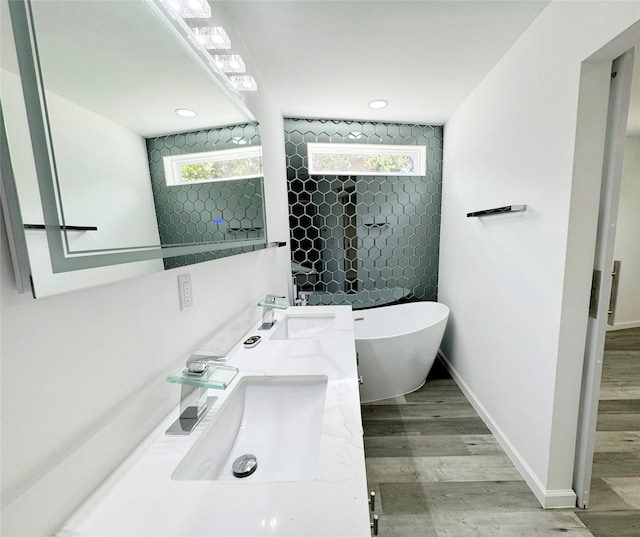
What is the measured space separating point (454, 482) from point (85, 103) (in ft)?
7.11

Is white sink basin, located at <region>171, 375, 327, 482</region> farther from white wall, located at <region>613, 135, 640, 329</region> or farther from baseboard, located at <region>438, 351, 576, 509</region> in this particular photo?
white wall, located at <region>613, 135, 640, 329</region>

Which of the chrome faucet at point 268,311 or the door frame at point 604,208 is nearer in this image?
the door frame at point 604,208

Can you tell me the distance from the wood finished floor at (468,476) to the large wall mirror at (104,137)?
159 cm

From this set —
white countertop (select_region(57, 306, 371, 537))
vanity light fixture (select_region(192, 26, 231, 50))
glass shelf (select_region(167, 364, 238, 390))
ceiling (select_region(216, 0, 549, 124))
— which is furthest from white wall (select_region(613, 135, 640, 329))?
glass shelf (select_region(167, 364, 238, 390))

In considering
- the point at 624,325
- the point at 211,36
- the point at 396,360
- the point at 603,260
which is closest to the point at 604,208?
the point at 603,260

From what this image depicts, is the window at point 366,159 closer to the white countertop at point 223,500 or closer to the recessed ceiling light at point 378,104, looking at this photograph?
the recessed ceiling light at point 378,104

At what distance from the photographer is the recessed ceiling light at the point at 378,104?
2.10m

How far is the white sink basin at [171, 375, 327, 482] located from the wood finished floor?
0.84 meters

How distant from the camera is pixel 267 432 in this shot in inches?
35.2

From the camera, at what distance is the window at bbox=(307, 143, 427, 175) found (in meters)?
2.56

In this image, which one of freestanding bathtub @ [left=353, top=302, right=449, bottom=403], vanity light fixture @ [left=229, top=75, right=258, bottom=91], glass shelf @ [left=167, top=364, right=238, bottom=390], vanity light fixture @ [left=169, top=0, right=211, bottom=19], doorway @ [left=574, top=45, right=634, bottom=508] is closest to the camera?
glass shelf @ [left=167, top=364, right=238, bottom=390]

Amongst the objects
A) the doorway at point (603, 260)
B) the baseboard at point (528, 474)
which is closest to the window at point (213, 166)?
the doorway at point (603, 260)

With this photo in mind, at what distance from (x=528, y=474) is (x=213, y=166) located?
2232 millimetres

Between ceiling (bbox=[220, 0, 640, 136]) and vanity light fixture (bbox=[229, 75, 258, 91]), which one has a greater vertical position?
ceiling (bbox=[220, 0, 640, 136])
